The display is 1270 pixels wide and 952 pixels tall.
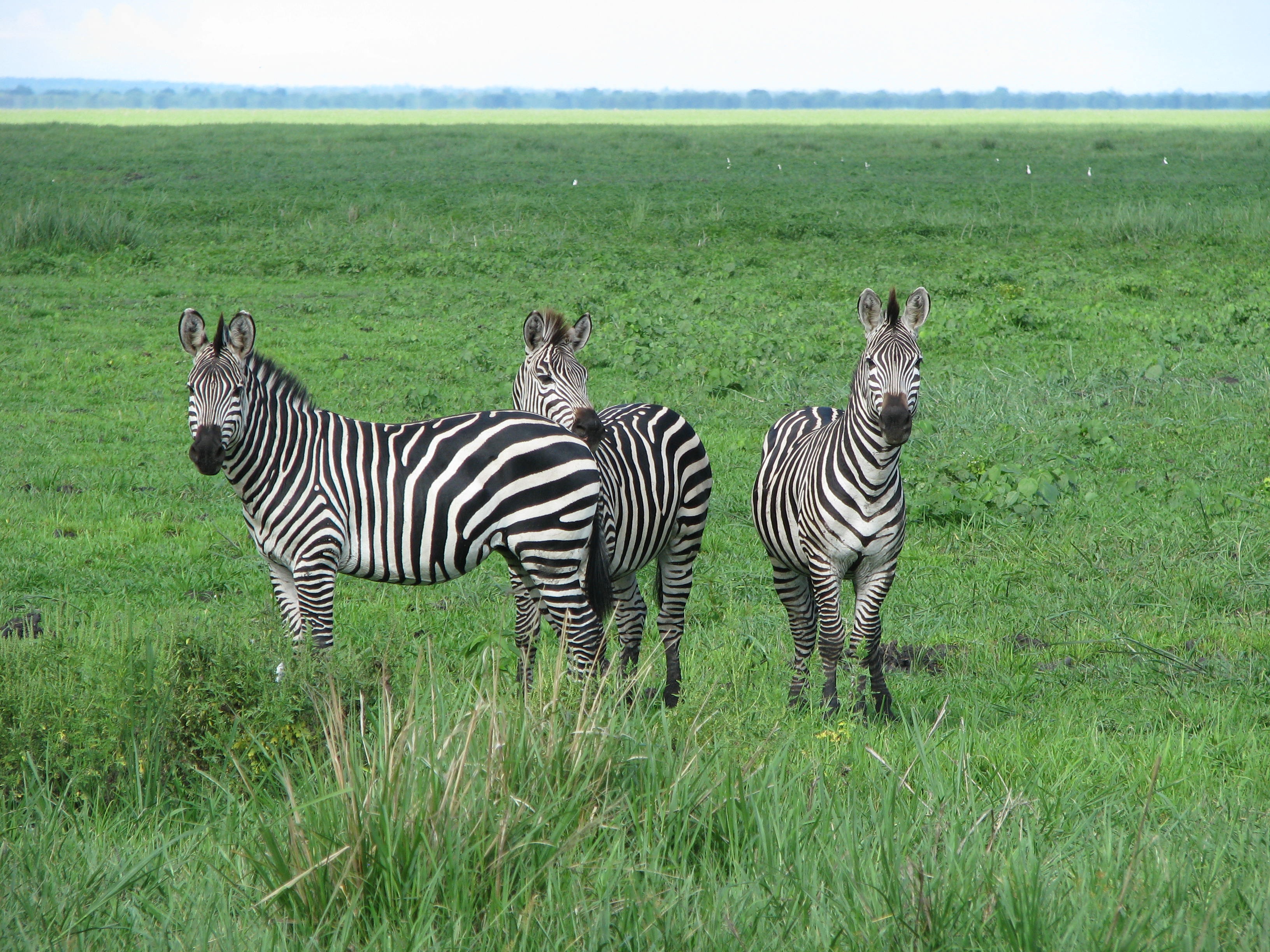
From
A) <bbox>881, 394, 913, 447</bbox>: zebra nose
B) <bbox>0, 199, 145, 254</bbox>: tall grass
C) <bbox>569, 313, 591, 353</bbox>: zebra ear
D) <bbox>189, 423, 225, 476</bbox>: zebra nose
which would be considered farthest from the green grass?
<bbox>881, 394, 913, 447</bbox>: zebra nose

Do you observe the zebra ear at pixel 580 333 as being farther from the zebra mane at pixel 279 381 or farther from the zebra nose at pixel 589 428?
the zebra mane at pixel 279 381

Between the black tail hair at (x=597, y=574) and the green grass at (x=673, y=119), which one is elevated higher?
the green grass at (x=673, y=119)

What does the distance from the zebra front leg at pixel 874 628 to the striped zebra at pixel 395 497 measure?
1238 mm

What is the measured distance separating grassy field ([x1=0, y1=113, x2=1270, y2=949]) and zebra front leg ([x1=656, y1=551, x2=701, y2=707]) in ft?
0.49

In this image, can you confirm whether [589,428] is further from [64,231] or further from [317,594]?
[64,231]

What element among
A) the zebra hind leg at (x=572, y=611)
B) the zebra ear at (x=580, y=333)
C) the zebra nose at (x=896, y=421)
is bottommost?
the zebra hind leg at (x=572, y=611)

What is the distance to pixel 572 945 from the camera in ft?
9.17

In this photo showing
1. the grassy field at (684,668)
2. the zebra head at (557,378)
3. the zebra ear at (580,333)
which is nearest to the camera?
the grassy field at (684,668)

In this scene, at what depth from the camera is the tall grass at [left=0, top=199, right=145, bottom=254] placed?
869 inches

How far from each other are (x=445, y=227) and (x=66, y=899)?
2369 centimetres

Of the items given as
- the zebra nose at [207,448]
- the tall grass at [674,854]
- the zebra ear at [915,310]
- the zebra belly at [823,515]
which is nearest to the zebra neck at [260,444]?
the zebra nose at [207,448]

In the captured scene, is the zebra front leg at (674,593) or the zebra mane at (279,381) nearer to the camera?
the zebra mane at (279,381)

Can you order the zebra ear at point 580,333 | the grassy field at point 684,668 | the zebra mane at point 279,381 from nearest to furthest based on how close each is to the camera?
1. the grassy field at point 684,668
2. the zebra mane at point 279,381
3. the zebra ear at point 580,333

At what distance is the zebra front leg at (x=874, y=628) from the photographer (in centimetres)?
552
